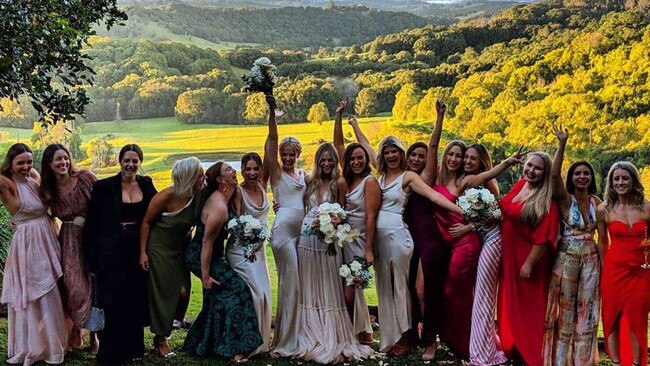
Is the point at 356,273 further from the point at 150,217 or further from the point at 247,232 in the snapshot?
the point at 150,217

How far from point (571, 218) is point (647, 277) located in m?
0.72

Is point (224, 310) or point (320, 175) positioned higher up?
point (320, 175)

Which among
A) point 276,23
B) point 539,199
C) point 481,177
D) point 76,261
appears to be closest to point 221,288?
point 76,261

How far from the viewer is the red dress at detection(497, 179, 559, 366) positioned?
20.0 ft

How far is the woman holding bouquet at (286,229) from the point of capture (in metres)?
6.39

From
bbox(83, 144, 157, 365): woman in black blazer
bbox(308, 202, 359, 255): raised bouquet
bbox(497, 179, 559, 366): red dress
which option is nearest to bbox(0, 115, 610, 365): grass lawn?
bbox(83, 144, 157, 365): woman in black blazer

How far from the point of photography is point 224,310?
20.3ft

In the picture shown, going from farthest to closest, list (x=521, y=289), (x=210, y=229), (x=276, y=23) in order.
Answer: (x=276, y=23)
(x=521, y=289)
(x=210, y=229)

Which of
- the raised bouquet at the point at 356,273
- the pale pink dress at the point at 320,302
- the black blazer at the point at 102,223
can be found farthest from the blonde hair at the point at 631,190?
the black blazer at the point at 102,223

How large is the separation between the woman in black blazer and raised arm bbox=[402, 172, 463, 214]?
2.20m

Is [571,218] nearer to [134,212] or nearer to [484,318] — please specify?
[484,318]

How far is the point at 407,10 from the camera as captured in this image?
53.9 feet

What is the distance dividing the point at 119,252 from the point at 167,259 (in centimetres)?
39

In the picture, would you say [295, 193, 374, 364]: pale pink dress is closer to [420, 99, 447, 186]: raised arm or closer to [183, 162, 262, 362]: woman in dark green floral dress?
[183, 162, 262, 362]: woman in dark green floral dress
